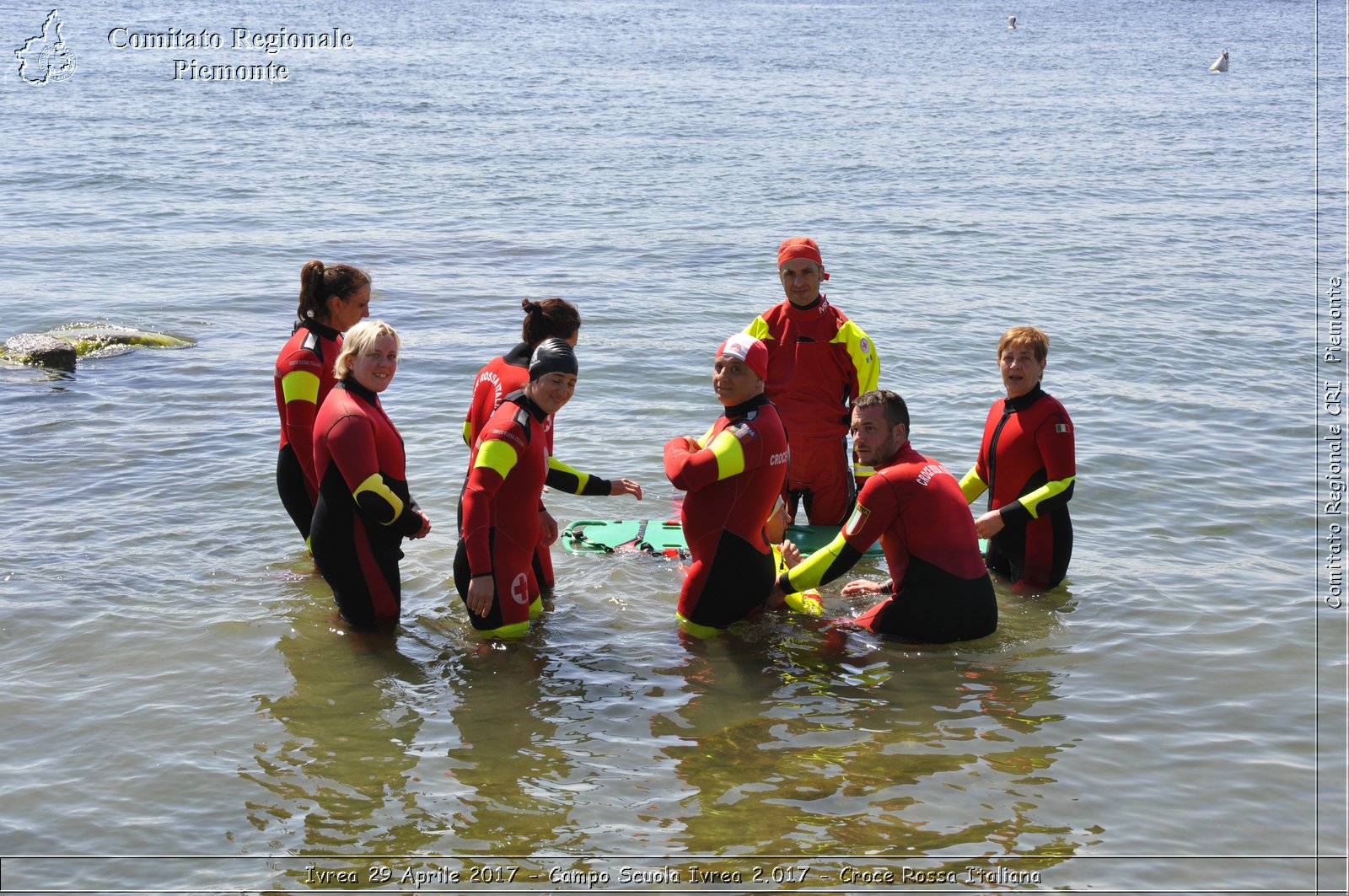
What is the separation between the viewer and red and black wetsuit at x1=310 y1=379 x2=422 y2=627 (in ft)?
18.0

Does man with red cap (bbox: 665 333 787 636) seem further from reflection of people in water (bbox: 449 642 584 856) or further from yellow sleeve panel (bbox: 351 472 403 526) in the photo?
yellow sleeve panel (bbox: 351 472 403 526)

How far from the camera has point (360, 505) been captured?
5551 mm

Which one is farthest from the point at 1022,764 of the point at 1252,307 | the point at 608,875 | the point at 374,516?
the point at 1252,307

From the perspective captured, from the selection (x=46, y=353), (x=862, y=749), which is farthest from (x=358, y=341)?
(x=46, y=353)

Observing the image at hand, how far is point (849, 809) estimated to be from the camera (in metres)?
4.98

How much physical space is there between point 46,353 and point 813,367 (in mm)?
8486

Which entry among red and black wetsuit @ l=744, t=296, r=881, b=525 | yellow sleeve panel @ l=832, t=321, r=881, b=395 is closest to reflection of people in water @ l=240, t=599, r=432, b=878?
red and black wetsuit @ l=744, t=296, r=881, b=525

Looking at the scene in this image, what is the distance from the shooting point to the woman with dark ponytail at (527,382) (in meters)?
6.10

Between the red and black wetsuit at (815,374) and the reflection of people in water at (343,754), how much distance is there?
2.90 metres

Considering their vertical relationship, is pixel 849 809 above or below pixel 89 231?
below

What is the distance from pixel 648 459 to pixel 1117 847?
5.71 metres

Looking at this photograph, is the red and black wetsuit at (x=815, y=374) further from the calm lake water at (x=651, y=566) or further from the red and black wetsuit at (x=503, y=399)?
the red and black wetsuit at (x=503, y=399)

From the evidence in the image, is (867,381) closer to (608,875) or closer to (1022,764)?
(1022,764)

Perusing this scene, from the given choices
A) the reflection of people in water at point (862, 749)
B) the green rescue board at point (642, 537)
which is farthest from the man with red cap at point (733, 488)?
the green rescue board at point (642, 537)
